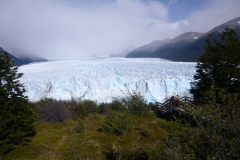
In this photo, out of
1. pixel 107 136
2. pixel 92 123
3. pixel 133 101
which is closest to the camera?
pixel 107 136

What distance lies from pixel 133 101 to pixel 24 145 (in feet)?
24.5

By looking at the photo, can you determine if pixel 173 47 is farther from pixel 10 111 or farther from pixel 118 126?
pixel 10 111

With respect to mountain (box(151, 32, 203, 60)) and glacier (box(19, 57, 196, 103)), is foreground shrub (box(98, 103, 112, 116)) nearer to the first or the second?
glacier (box(19, 57, 196, 103))

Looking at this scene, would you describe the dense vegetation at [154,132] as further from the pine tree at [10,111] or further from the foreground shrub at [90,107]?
the foreground shrub at [90,107]

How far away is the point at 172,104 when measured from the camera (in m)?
10.4

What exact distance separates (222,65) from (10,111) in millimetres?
10364

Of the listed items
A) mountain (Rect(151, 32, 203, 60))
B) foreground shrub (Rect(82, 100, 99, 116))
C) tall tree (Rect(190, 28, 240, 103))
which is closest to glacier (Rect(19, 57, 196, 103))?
foreground shrub (Rect(82, 100, 99, 116))

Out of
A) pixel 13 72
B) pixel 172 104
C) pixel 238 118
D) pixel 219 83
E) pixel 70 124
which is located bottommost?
pixel 70 124

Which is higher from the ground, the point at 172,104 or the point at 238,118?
the point at 238,118

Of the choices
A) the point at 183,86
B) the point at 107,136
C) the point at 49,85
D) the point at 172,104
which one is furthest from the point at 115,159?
the point at 49,85

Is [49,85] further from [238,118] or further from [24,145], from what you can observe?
[238,118]

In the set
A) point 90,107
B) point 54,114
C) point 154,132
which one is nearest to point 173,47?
point 90,107

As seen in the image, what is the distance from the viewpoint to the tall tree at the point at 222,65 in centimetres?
888

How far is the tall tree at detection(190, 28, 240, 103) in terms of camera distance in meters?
8.88
